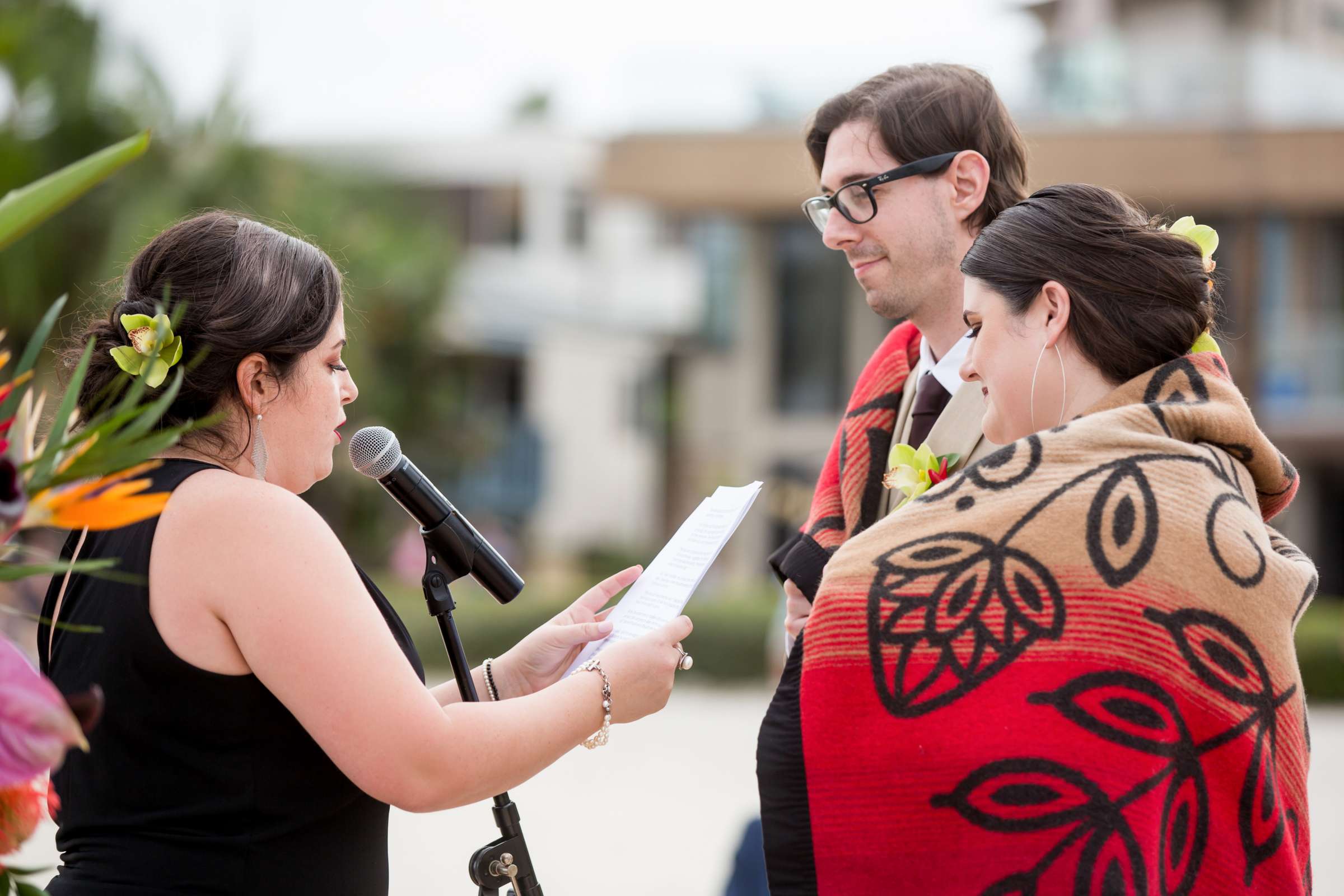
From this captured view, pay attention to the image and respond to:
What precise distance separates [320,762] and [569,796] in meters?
7.34

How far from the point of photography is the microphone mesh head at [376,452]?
7.16 ft

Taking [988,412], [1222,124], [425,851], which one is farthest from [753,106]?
[988,412]

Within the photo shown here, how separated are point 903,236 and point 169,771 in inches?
65.4

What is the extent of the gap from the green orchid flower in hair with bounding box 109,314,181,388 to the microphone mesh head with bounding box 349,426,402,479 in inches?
13.8

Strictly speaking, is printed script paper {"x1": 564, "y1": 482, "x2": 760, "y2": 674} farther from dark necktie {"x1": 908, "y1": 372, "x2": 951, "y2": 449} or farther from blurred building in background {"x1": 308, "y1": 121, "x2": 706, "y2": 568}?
blurred building in background {"x1": 308, "y1": 121, "x2": 706, "y2": 568}

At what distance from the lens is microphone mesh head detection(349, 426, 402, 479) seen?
7.16 ft

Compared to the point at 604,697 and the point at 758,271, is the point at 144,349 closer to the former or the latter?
the point at 604,697

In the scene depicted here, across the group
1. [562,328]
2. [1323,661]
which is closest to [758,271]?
[562,328]

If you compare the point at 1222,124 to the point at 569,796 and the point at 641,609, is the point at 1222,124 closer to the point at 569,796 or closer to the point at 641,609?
the point at 569,796

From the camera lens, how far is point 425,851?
7.31m

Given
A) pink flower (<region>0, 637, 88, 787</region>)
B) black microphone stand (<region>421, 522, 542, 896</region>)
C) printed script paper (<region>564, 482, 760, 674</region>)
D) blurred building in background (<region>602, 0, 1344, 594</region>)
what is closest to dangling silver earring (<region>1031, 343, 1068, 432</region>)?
printed script paper (<region>564, 482, 760, 674</region>)

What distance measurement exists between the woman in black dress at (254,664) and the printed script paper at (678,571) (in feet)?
0.19

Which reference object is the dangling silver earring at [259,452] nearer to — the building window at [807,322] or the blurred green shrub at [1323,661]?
the blurred green shrub at [1323,661]

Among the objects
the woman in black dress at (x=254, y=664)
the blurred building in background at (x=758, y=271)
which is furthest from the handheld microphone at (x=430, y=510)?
the blurred building in background at (x=758, y=271)
